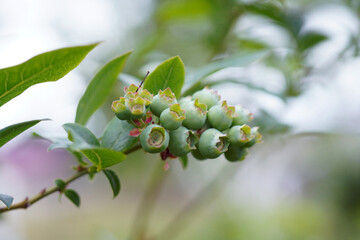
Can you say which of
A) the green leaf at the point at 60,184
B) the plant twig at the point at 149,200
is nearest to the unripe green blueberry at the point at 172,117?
the green leaf at the point at 60,184

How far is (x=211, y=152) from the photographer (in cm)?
61

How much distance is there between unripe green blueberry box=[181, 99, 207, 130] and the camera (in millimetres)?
622

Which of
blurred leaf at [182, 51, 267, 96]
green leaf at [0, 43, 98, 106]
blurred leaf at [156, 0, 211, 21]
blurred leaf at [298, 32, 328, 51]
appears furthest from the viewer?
blurred leaf at [156, 0, 211, 21]

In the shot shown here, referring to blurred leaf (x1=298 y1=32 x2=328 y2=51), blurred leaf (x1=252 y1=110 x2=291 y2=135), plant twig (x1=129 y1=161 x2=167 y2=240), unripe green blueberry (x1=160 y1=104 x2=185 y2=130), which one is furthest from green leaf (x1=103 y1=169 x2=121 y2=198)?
blurred leaf (x1=298 y1=32 x2=328 y2=51)

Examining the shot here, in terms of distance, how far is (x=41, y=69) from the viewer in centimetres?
56

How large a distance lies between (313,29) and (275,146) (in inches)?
20.3

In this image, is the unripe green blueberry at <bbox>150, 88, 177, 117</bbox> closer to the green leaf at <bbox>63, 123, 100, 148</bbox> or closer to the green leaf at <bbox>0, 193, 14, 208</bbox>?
the green leaf at <bbox>63, 123, 100, 148</bbox>

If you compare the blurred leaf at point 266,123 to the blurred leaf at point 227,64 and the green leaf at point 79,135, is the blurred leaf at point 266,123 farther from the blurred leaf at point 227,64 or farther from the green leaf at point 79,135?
the green leaf at point 79,135

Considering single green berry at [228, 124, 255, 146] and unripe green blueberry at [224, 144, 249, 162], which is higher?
single green berry at [228, 124, 255, 146]

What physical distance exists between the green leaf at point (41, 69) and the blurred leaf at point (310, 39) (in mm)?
999

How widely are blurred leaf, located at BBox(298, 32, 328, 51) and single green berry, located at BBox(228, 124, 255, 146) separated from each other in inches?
32.8

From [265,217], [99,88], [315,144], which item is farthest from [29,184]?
[99,88]

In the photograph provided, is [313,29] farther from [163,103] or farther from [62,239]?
[62,239]

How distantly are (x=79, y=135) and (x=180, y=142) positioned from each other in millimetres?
154
